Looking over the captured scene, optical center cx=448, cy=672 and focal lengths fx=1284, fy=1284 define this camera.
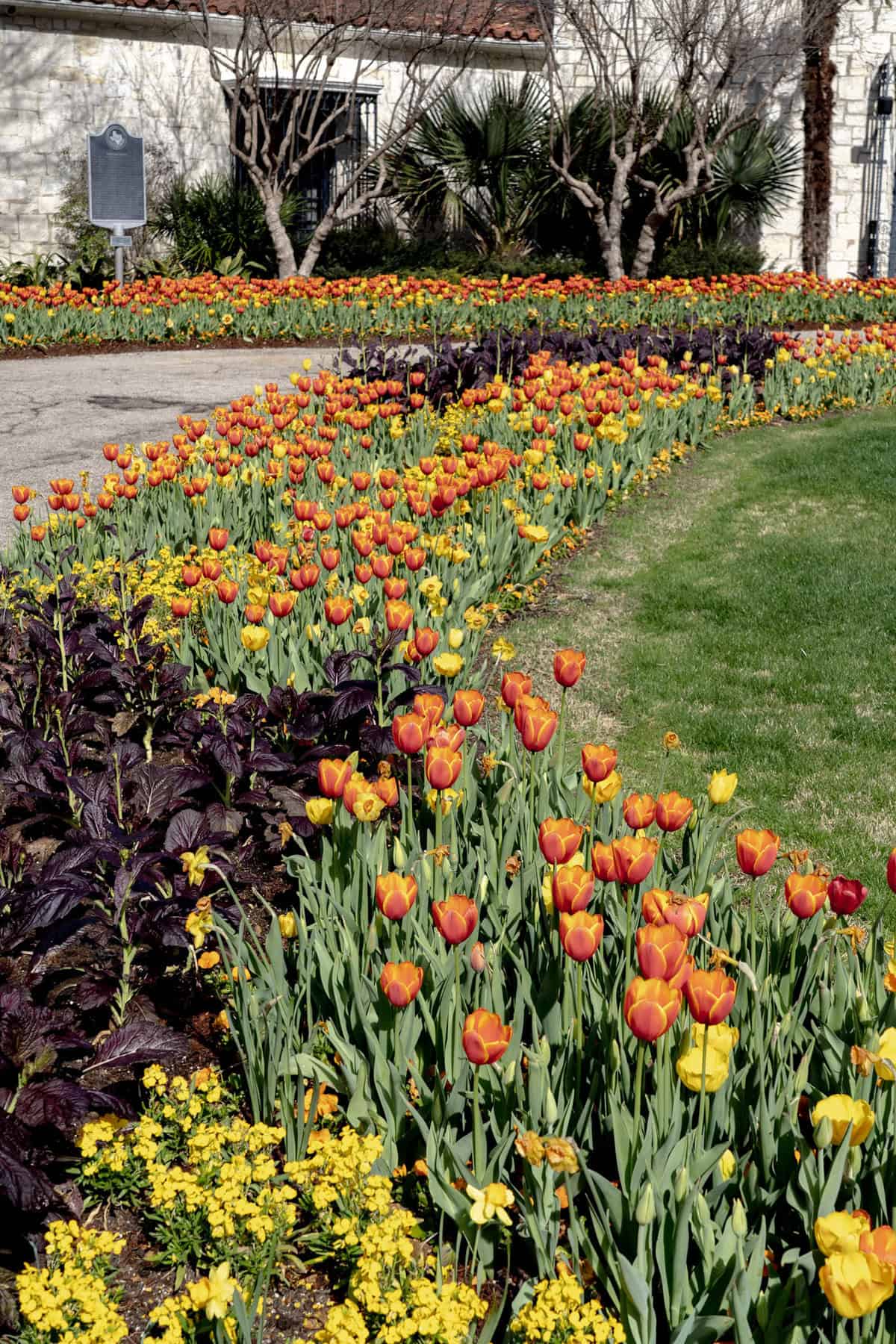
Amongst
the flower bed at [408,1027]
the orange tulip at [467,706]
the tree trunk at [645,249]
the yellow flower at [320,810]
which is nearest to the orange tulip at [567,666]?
the flower bed at [408,1027]

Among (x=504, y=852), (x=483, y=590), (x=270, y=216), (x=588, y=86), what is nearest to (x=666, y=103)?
(x=588, y=86)

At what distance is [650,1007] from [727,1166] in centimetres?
37

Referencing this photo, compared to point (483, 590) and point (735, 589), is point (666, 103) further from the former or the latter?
point (483, 590)

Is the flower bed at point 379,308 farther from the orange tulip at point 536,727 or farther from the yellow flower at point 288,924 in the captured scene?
the yellow flower at point 288,924

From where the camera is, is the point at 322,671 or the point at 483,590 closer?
the point at 322,671

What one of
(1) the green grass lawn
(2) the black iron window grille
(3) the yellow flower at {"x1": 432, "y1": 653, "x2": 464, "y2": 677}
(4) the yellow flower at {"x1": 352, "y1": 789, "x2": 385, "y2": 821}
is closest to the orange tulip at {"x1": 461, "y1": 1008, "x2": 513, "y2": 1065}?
(4) the yellow flower at {"x1": 352, "y1": 789, "x2": 385, "y2": 821}

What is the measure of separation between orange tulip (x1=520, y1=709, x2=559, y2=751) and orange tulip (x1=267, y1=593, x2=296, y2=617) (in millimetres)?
1140

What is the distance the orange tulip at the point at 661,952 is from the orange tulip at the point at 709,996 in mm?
47

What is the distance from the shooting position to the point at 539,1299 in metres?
1.73

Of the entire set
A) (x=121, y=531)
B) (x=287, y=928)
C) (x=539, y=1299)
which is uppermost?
(x=121, y=531)

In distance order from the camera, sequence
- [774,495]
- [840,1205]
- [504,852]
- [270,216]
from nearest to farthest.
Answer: [840,1205]
[504,852]
[774,495]
[270,216]

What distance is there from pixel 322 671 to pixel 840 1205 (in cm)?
235

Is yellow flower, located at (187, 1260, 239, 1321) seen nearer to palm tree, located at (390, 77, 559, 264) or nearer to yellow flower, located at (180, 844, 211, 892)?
yellow flower, located at (180, 844, 211, 892)

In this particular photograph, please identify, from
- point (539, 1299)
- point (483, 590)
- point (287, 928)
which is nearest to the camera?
point (539, 1299)
